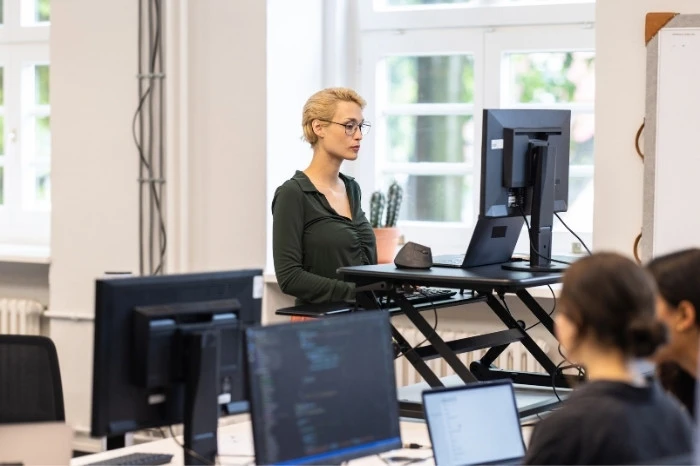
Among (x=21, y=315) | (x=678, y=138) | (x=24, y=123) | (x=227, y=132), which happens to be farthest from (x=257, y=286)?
(x=24, y=123)

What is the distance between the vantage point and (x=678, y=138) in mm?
3760

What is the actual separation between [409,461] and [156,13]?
2698mm

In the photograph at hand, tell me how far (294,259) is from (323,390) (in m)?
1.38

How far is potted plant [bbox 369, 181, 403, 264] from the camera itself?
447cm

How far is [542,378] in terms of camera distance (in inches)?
129

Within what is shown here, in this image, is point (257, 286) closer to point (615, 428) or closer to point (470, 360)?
point (615, 428)

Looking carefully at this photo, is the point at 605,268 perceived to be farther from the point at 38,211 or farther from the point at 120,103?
the point at 38,211

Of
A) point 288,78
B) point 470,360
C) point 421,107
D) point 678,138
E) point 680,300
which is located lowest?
point 470,360

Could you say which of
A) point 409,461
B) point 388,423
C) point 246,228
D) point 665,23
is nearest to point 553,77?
point 665,23

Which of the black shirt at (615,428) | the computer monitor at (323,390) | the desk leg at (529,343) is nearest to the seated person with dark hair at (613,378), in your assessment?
the black shirt at (615,428)

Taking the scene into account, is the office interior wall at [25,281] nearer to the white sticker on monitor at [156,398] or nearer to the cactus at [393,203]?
the cactus at [393,203]

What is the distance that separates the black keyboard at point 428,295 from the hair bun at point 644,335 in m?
1.34

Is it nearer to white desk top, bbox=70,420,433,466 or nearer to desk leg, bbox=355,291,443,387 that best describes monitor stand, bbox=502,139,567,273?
desk leg, bbox=355,291,443,387

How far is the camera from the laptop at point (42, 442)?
A: 2.04 m
